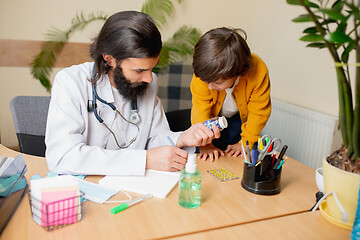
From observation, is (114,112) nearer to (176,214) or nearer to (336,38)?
(176,214)

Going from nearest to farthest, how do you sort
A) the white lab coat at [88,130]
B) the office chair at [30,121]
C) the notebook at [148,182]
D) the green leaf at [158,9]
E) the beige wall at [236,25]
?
the notebook at [148,182]
the white lab coat at [88,130]
the office chair at [30,121]
the beige wall at [236,25]
the green leaf at [158,9]

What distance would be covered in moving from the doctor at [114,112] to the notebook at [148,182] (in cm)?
3

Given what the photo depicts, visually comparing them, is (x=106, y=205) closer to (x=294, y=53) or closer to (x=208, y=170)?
(x=208, y=170)

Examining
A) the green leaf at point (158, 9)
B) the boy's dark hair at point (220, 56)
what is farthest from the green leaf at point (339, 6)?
the green leaf at point (158, 9)

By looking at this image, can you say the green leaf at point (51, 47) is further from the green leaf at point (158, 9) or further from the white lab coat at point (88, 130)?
the white lab coat at point (88, 130)

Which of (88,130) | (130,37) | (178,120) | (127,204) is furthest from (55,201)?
(178,120)

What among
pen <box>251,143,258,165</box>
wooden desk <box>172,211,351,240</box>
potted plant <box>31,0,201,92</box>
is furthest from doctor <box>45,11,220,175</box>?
potted plant <box>31,0,201,92</box>

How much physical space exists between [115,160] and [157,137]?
0.42 m

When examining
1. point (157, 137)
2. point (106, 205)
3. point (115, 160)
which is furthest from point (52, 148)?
point (157, 137)

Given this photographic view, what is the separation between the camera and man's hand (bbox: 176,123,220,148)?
4.25ft

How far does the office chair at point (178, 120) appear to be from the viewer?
2.48 metres

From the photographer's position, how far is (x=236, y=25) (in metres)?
3.29

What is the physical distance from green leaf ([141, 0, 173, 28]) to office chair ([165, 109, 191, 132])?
107cm

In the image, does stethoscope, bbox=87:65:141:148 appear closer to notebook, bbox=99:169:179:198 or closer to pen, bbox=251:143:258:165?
notebook, bbox=99:169:179:198
